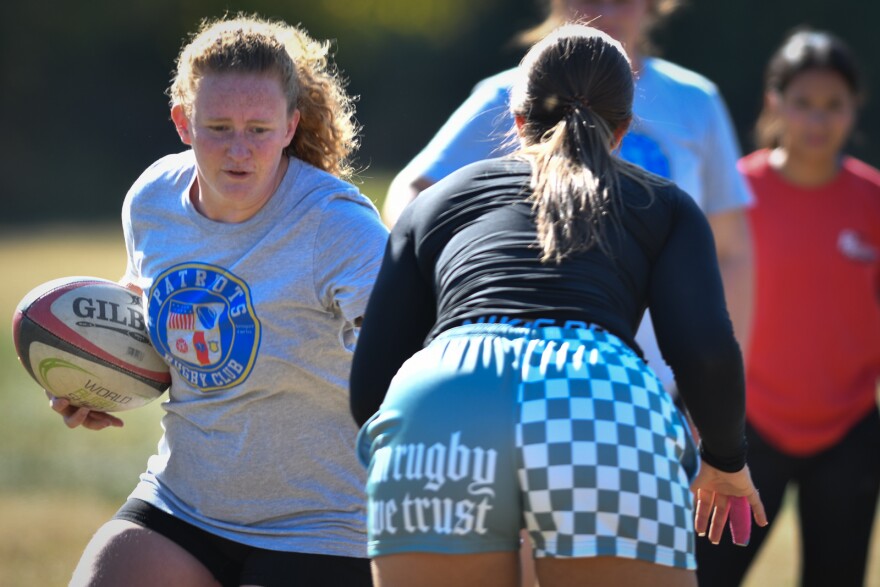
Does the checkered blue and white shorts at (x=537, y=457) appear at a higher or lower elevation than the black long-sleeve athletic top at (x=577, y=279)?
lower

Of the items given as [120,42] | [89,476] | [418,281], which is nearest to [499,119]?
[418,281]

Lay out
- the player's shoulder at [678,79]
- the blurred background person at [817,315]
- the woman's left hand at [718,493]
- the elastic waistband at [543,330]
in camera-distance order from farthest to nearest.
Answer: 1. the blurred background person at [817,315]
2. the player's shoulder at [678,79]
3. the woman's left hand at [718,493]
4. the elastic waistband at [543,330]

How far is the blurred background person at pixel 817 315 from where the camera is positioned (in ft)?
16.4

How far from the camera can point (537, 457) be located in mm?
2445

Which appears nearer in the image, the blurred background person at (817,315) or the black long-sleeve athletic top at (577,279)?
the black long-sleeve athletic top at (577,279)

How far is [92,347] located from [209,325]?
0.48 meters

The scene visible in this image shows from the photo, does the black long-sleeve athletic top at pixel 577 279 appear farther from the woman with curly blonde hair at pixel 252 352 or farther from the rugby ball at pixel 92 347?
the rugby ball at pixel 92 347

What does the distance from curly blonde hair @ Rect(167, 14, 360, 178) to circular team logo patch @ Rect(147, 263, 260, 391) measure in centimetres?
44

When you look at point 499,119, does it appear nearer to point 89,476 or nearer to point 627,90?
point 627,90

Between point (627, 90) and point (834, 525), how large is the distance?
2.68 metres

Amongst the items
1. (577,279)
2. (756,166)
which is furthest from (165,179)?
(756,166)

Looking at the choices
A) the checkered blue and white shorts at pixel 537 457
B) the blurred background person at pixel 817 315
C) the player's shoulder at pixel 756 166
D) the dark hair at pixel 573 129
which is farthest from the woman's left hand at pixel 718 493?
the player's shoulder at pixel 756 166

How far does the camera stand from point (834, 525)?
195 inches

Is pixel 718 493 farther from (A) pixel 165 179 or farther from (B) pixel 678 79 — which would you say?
(B) pixel 678 79
